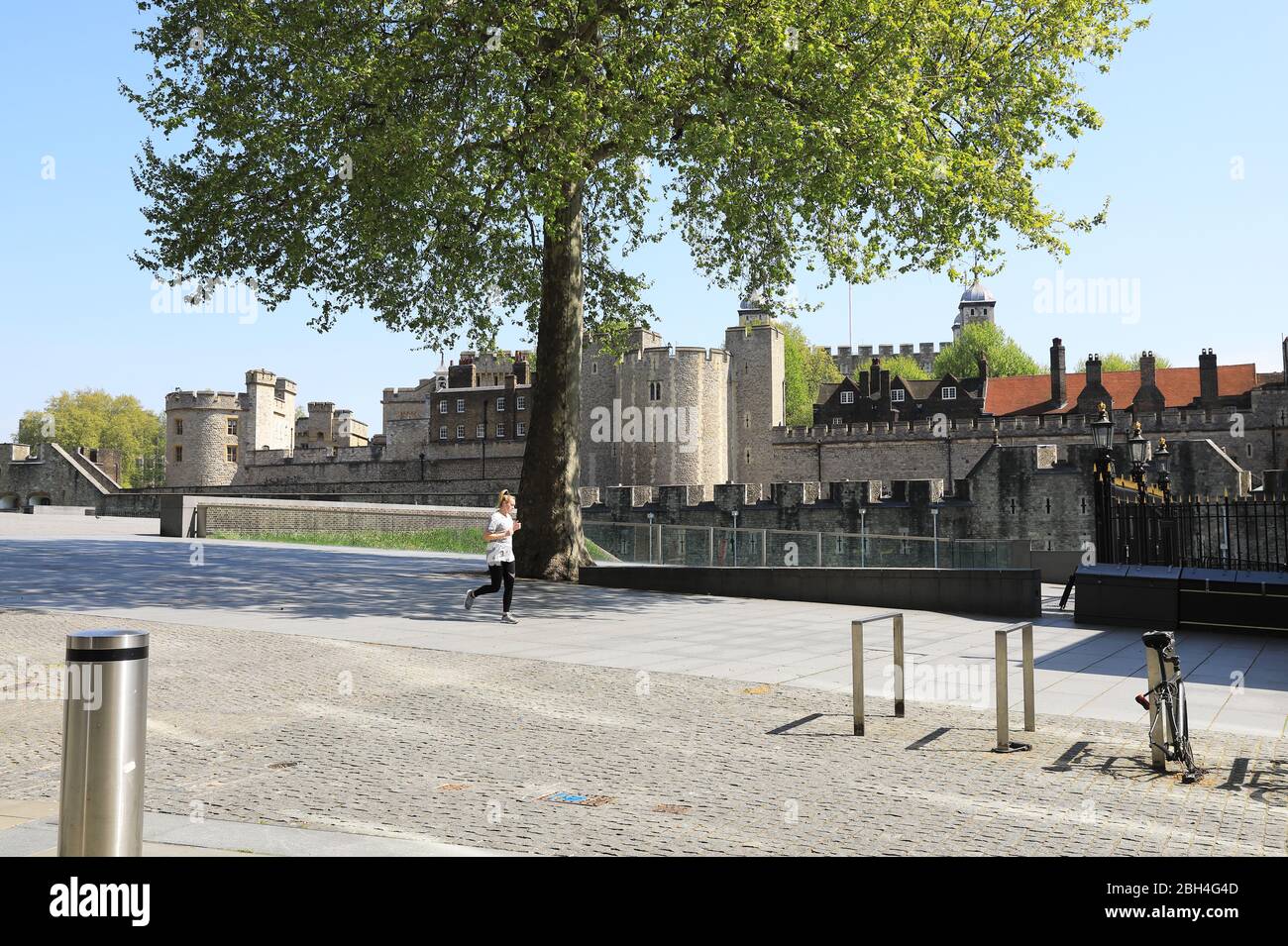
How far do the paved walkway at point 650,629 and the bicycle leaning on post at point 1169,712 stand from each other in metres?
1.72

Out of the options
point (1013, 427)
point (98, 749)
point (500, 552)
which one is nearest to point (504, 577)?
point (500, 552)

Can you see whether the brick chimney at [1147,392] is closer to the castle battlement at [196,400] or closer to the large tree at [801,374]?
the large tree at [801,374]

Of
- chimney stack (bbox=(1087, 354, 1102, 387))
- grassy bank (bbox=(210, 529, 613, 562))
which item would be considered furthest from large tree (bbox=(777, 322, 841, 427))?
grassy bank (bbox=(210, 529, 613, 562))

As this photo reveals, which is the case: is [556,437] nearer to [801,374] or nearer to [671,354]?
[671,354]

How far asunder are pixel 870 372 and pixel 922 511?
39.0 metres

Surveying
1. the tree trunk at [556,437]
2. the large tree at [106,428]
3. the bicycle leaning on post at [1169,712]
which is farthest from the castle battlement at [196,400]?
the bicycle leaning on post at [1169,712]

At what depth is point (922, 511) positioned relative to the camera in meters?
38.3

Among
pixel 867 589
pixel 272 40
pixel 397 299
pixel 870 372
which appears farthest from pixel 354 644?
pixel 870 372

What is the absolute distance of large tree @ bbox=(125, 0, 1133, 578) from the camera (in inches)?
640

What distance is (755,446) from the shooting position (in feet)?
218

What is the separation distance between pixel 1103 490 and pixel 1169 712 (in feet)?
41.3

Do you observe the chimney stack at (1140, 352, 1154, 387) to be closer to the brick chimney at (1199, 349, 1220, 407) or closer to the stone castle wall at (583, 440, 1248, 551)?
the brick chimney at (1199, 349, 1220, 407)

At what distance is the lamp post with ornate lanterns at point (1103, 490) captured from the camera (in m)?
17.5
